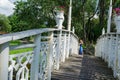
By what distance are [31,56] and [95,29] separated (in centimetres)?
2798

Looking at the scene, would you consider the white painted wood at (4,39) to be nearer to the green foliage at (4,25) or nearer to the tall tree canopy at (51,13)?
the tall tree canopy at (51,13)

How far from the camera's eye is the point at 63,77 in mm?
6102

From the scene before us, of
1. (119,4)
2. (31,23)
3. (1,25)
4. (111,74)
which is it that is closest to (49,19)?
(31,23)

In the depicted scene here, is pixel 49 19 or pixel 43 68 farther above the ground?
pixel 49 19

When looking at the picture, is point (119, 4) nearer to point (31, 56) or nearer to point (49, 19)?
point (49, 19)

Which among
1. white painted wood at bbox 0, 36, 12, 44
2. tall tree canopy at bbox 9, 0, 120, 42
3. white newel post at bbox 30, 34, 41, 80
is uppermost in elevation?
tall tree canopy at bbox 9, 0, 120, 42

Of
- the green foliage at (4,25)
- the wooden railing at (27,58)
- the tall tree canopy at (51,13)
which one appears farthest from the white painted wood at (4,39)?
the green foliage at (4,25)

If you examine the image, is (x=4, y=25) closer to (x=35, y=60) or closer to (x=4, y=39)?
(x=35, y=60)

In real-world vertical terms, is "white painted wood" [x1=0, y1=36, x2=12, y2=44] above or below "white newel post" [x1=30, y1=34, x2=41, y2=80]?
above

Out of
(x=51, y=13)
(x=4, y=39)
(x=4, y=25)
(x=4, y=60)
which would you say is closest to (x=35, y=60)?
(x=4, y=60)

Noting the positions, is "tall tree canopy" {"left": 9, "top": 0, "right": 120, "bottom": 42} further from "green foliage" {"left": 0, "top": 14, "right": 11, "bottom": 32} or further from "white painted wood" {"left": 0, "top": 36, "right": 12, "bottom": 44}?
"green foliage" {"left": 0, "top": 14, "right": 11, "bottom": 32}

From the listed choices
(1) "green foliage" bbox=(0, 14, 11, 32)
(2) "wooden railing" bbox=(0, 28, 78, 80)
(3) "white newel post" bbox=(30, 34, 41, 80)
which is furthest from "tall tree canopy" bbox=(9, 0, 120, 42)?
(1) "green foliage" bbox=(0, 14, 11, 32)

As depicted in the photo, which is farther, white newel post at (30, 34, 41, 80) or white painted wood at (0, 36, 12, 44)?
white newel post at (30, 34, 41, 80)

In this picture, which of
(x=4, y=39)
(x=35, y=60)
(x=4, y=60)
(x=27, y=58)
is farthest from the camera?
(x=35, y=60)
